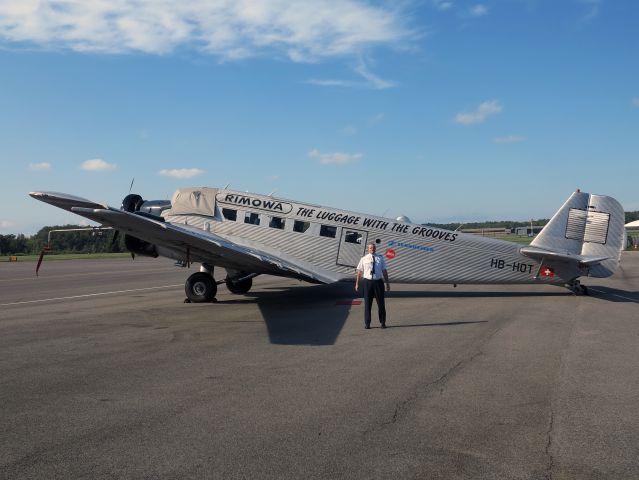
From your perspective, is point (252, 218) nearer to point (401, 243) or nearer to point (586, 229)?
point (401, 243)

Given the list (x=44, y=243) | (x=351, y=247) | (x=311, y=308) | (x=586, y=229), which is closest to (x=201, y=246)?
(x=311, y=308)

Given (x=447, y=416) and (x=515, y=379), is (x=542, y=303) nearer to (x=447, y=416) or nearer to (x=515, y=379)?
(x=515, y=379)

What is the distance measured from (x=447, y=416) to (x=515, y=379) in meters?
2.12

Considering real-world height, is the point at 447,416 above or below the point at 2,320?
above

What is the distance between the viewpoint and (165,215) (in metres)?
18.3

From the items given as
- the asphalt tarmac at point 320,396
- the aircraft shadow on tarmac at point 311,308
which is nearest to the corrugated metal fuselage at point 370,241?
the aircraft shadow on tarmac at point 311,308

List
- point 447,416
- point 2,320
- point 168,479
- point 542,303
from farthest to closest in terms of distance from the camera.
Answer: point 542,303 → point 2,320 → point 447,416 → point 168,479

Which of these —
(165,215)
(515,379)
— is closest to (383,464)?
(515,379)

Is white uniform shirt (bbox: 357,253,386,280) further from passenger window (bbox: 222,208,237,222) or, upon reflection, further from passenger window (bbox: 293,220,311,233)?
passenger window (bbox: 222,208,237,222)

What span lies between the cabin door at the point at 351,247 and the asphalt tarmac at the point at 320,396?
3.96 meters

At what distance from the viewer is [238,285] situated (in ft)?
61.6

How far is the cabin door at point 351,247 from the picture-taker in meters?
17.5

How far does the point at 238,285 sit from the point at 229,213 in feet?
8.84

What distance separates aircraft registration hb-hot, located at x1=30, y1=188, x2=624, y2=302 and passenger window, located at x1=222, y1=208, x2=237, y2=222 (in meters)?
0.03
